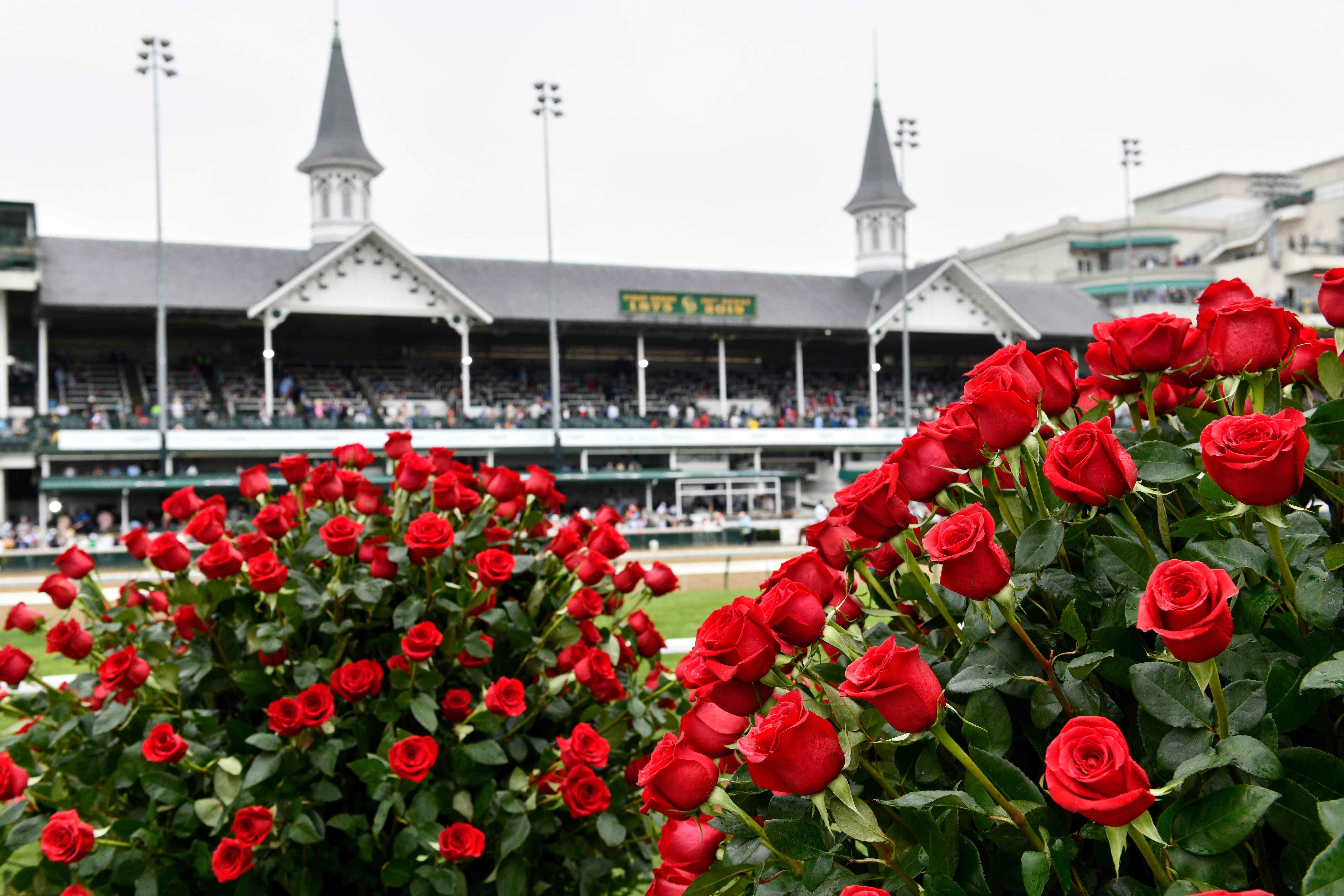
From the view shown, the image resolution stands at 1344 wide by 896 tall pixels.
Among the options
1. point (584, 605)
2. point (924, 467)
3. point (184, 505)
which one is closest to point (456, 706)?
point (584, 605)

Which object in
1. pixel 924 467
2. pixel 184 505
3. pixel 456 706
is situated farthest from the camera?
pixel 184 505

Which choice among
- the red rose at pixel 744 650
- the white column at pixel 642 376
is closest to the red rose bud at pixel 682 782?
the red rose at pixel 744 650

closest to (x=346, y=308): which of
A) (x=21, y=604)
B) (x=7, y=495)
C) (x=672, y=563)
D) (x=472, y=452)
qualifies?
(x=472, y=452)

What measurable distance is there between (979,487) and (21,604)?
13.1ft

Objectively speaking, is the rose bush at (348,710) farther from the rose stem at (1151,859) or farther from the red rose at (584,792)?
the rose stem at (1151,859)

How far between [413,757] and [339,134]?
37571 mm

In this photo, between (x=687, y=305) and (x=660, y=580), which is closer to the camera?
(x=660, y=580)

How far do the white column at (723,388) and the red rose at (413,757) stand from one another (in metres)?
31.0

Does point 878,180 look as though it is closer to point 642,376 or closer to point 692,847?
point 642,376

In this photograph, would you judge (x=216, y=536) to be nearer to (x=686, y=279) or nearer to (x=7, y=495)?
(x=7, y=495)

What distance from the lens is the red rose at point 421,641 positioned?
3.05m

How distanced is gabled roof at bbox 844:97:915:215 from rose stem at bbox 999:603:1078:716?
43.4 metres

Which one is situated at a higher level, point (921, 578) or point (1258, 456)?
point (1258, 456)

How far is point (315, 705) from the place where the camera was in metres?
3.05
